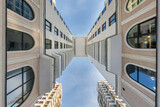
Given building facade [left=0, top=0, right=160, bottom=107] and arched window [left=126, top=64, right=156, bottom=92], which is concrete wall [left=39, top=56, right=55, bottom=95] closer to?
building facade [left=0, top=0, right=160, bottom=107]

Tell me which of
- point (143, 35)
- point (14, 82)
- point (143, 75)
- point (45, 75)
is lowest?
point (45, 75)

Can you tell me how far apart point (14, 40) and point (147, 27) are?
10.9m

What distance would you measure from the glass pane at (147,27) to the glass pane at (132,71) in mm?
3431

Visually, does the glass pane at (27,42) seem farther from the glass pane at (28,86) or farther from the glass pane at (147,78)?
the glass pane at (147,78)

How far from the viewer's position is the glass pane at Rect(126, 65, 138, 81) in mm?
6582

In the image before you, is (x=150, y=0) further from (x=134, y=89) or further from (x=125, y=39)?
(x=134, y=89)

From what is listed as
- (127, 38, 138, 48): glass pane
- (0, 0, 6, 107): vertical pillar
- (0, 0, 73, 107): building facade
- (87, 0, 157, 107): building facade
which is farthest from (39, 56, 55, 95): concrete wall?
(127, 38, 138, 48): glass pane

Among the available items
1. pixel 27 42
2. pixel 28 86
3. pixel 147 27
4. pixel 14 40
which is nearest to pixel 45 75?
pixel 28 86

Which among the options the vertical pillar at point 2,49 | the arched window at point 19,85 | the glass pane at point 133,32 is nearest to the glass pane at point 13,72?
the arched window at point 19,85

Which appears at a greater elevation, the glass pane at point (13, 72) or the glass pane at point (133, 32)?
the glass pane at point (133, 32)

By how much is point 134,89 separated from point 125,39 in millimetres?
5305

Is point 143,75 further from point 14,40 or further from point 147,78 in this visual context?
point 14,40

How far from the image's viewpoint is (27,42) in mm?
6703

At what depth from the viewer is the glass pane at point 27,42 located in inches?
251
